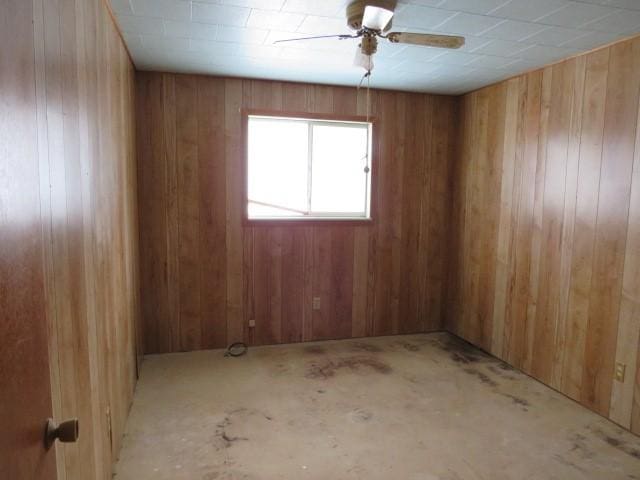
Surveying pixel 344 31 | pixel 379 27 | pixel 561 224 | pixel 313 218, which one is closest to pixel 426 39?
pixel 379 27

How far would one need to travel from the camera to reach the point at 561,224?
123 inches

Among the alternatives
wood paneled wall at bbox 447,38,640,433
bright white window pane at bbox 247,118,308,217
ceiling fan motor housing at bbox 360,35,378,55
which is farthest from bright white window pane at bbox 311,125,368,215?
ceiling fan motor housing at bbox 360,35,378,55

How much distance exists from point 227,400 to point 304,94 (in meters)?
2.71

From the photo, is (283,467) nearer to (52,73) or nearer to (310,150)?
(52,73)

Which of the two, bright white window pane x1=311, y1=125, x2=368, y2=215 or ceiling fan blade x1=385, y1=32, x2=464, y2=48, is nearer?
ceiling fan blade x1=385, y1=32, x2=464, y2=48

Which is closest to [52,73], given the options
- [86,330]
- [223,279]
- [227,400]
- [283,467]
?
[86,330]

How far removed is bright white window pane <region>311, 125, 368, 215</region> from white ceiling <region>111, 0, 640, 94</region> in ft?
2.03

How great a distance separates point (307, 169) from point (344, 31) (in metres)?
1.56

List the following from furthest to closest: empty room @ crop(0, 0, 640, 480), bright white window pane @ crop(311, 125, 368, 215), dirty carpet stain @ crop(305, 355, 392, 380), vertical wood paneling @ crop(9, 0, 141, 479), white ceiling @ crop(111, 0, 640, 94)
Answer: bright white window pane @ crop(311, 125, 368, 215) < dirty carpet stain @ crop(305, 355, 392, 380) < white ceiling @ crop(111, 0, 640, 94) < empty room @ crop(0, 0, 640, 480) < vertical wood paneling @ crop(9, 0, 141, 479)

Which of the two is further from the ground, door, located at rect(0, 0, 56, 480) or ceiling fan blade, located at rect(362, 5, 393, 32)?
ceiling fan blade, located at rect(362, 5, 393, 32)

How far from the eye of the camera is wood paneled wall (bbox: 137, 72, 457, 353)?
11.9 feet

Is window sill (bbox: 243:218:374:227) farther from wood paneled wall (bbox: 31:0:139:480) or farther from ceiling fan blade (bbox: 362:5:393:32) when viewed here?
ceiling fan blade (bbox: 362:5:393:32)

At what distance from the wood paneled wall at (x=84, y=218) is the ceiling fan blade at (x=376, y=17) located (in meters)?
1.29

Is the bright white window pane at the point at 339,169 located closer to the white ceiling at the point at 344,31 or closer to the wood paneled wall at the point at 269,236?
the wood paneled wall at the point at 269,236
